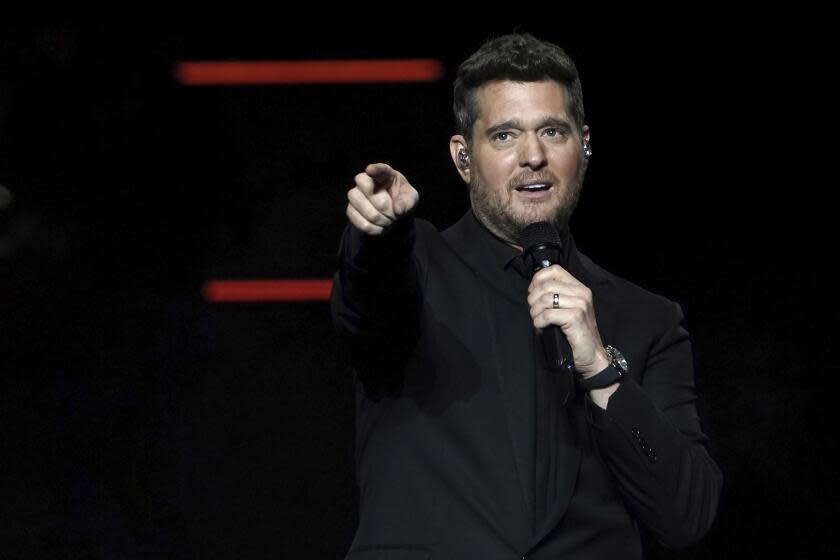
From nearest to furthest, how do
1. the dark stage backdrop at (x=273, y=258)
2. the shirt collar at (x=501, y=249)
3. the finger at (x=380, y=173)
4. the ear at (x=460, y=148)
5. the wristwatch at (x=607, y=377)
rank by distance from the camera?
the finger at (x=380, y=173), the wristwatch at (x=607, y=377), the shirt collar at (x=501, y=249), the ear at (x=460, y=148), the dark stage backdrop at (x=273, y=258)

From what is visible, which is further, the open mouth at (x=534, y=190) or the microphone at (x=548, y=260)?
the open mouth at (x=534, y=190)

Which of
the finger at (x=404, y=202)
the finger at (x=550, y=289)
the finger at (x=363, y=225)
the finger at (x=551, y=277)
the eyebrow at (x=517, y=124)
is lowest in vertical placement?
the finger at (x=550, y=289)

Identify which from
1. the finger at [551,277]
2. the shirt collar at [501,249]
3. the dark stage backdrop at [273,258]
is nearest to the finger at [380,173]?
the finger at [551,277]

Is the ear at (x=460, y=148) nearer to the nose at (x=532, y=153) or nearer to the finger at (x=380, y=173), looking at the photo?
the nose at (x=532, y=153)

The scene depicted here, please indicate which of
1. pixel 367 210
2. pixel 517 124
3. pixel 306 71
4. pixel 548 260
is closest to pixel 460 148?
pixel 517 124

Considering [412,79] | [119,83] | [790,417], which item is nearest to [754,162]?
[790,417]

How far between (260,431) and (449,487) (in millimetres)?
1300

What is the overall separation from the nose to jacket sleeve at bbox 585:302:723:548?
0.36m

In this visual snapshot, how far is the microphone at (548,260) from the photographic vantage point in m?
1.52

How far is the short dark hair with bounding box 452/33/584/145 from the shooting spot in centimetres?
184

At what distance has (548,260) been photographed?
156 cm

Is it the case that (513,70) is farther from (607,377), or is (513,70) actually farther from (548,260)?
(607,377)

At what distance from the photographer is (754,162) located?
277 centimetres

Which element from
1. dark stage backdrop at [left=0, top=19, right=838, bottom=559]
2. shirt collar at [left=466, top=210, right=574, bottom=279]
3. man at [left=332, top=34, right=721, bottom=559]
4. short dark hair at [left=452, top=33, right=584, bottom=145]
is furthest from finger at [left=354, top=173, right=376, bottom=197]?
dark stage backdrop at [left=0, top=19, right=838, bottom=559]
